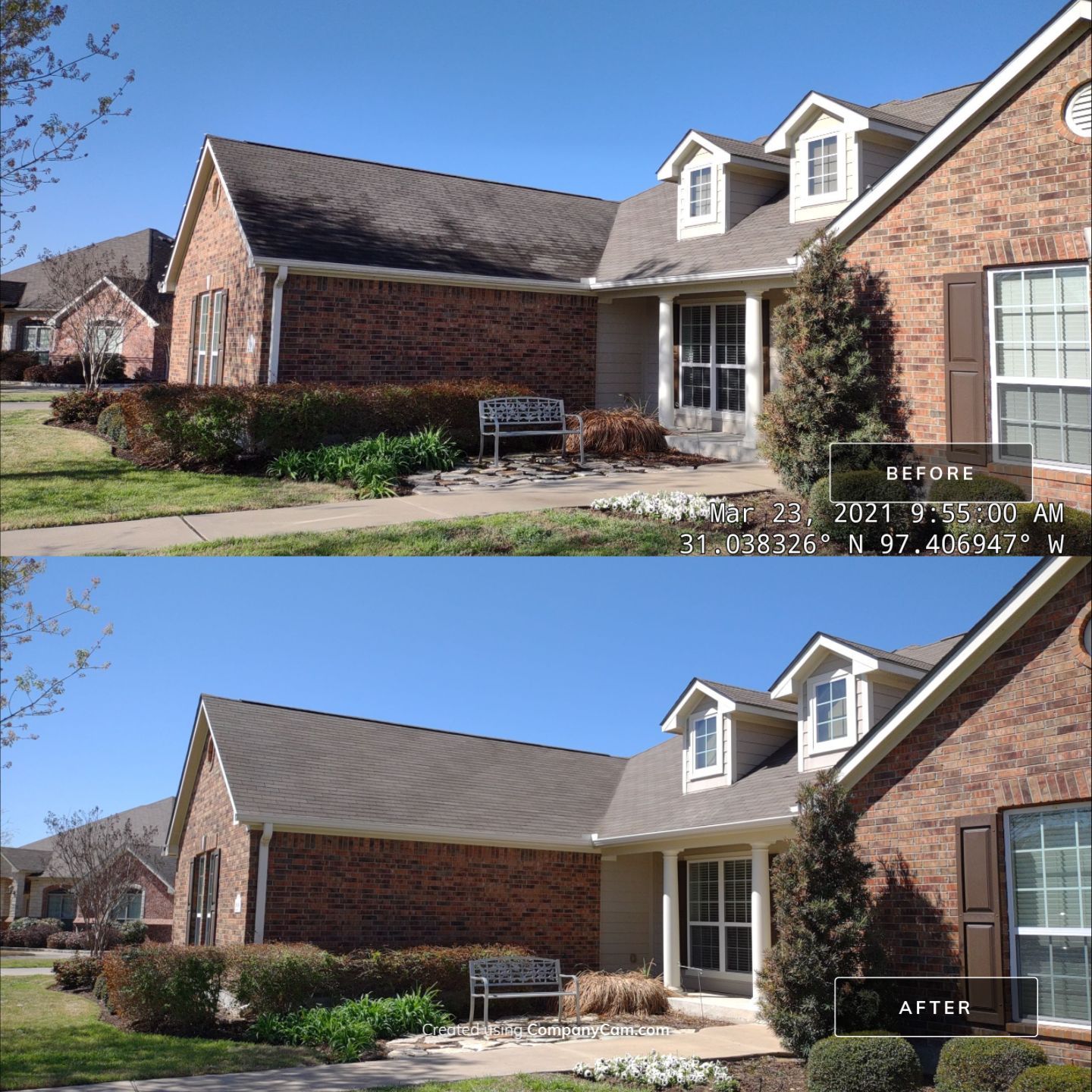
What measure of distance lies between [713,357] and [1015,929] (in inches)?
451

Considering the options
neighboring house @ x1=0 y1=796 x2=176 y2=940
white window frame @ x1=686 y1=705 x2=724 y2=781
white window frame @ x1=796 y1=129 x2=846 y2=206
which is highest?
white window frame @ x1=796 y1=129 x2=846 y2=206

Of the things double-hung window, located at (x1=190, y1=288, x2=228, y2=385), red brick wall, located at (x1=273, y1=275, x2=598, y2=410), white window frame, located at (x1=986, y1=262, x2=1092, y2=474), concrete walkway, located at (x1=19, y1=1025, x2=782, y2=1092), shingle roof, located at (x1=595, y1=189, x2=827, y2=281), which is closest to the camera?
concrete walkway, located at (x1=19, y1=1025, x2=782, y2=1092)

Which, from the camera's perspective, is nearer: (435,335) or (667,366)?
(667,366)

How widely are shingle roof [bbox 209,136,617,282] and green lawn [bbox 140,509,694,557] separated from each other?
8.06 m

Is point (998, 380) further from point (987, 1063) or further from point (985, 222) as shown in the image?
point (987, 1063)

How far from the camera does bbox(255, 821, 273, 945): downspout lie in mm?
13648

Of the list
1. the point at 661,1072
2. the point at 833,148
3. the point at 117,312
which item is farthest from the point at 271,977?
the point at 117,312

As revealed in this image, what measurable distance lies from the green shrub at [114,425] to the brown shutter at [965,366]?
10838 mm

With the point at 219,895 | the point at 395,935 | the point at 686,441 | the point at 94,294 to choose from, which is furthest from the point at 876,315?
the point at 94,294

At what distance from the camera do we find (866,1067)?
27.0ft

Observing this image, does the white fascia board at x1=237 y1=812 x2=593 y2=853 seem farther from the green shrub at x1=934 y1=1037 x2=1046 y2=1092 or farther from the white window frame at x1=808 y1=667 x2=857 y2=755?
the green shrub at x1=934 y1=1037 x2=1046 y2=1092

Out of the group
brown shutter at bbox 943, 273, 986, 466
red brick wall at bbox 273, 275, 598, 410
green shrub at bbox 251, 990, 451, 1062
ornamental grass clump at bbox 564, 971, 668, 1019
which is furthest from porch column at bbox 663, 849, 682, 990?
red brick wall at bbox 273, 275, 598, 410

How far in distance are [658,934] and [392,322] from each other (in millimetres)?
11069

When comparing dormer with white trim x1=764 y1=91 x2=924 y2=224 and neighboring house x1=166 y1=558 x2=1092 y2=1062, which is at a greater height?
dormer with white trim x1=764 y1=91 x2=924 y2=224
